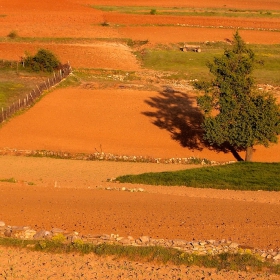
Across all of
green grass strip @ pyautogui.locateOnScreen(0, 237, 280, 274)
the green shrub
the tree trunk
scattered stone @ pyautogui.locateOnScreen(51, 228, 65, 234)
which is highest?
the green shrub

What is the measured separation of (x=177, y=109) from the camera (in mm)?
45344

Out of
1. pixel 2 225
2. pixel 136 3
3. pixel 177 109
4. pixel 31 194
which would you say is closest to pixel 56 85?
pixel 177 109

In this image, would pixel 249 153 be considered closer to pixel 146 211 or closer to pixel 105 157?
pixel 105 157

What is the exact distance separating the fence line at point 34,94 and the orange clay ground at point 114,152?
0.67m

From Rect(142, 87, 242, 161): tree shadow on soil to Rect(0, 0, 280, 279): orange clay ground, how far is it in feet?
0.24

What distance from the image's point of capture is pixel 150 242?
1722 centimetres

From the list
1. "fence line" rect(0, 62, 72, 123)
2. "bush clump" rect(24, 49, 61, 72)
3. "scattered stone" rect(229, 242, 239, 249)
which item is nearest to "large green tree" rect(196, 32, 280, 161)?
"fence line" rect(0, 62, 72, 123)

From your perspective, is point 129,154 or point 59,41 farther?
point 59,41

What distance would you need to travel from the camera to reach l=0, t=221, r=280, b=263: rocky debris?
16.5 metres

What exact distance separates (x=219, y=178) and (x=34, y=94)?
1983 centimetres

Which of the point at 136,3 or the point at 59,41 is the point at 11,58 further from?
the point at 136,3

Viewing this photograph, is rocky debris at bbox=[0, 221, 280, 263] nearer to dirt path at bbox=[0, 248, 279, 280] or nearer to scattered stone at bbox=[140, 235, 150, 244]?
scattered stone at bbox=[140, 235, 150, 244]

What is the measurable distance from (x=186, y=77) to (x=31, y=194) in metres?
34.9

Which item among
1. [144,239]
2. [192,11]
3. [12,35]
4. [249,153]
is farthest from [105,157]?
[192,11]
